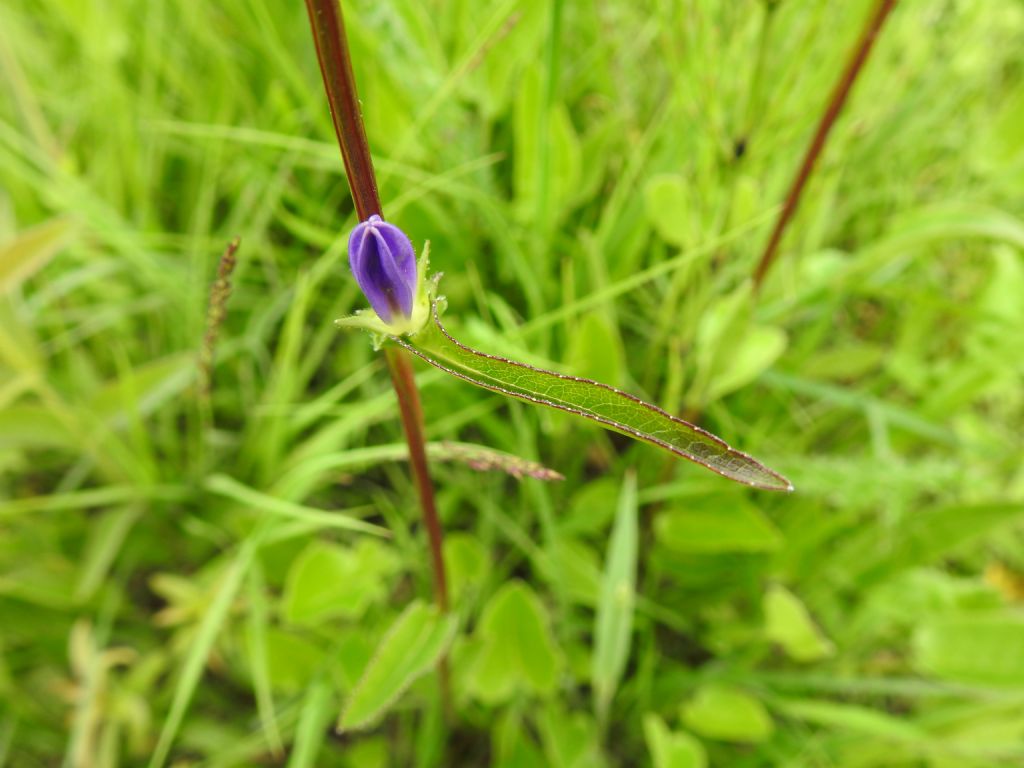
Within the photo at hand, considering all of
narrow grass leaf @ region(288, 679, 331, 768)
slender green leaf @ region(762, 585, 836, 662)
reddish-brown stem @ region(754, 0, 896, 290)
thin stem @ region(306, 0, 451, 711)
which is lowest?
narrow grass leaf @ region(288, 679, 331, 768)

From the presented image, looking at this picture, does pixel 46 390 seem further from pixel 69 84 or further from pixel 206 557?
pixel 69 84

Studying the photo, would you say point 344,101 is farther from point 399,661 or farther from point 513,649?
point 513,649

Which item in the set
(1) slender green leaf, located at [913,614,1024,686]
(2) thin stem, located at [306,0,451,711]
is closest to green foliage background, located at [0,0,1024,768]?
(1) slender green leaf, located at [913,614,1024,686]

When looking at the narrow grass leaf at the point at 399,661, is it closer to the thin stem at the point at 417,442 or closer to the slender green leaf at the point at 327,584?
the thin stem at the point at 417,442

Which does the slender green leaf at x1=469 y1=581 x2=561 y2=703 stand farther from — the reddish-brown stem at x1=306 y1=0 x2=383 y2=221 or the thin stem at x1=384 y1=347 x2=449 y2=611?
the reddish-brown stem at x1=306 y1=0 x2=383 y2=221

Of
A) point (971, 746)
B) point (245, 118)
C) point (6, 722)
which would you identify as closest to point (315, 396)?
point (245, 118)

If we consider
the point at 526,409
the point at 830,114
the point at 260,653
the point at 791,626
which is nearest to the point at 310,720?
the point at 260,653
